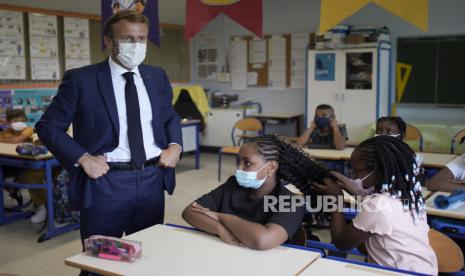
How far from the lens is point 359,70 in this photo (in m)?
6.79

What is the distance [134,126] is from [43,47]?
5.03 m

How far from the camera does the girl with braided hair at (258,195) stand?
71.4 inches

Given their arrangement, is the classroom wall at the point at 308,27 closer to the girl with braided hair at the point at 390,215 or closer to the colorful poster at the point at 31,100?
the colorful poster at the point at 31,100

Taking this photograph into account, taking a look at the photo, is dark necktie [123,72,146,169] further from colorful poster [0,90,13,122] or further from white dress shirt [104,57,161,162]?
colorful poster [0,90,13,122]

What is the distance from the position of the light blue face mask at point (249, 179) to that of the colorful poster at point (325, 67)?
5273 mm

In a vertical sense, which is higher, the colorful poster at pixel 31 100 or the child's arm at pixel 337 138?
the colorful poster at pixel 31 100

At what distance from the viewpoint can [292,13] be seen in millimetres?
7836

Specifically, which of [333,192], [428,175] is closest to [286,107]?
[428,175]

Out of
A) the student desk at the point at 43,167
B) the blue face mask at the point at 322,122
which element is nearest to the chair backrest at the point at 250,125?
the blue face mask at the point at 322,122

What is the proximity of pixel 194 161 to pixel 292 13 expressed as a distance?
284 cm

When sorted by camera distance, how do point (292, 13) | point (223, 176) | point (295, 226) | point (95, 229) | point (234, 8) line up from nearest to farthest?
point (295, 226)
point (95, 229)
point (234, 8)
point (223, 176)
point (292, 13)

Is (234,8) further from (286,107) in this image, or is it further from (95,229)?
(286,107)

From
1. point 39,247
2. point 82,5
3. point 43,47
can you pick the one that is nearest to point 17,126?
point 39,247

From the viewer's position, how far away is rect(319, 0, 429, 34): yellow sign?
2936 mm
